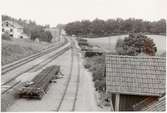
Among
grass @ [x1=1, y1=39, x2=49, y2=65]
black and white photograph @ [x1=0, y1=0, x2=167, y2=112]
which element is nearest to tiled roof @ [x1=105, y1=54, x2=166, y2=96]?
black and white photograph @ [x1=0, y1=0, x2=167, y2=112]

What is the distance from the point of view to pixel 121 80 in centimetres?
577

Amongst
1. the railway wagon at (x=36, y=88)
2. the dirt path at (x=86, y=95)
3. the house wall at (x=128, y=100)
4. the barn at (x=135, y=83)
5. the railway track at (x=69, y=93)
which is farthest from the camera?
the railway wagon at (x=36, y=88)

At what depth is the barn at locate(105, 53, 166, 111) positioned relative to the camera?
5590 mm

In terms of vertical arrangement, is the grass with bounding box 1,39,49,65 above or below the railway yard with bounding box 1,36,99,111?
above

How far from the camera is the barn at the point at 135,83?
220 inches

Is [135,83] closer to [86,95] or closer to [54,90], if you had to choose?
[86,95]

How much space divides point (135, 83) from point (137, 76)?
18 centimetres

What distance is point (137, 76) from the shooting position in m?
5.82

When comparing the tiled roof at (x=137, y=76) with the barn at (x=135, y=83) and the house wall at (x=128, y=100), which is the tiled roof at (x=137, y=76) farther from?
the house wall at (x=128, y=100)

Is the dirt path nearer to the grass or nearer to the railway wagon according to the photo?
the railway wagon

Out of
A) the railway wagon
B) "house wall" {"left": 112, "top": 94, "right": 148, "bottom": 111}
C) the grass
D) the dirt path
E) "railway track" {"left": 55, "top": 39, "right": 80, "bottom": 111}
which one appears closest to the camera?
"house wall" {"left": 112, "top": 94, "right": 148, "bottom": 111}

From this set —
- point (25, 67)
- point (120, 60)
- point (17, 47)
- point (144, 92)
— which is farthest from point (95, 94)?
point (17, 47)

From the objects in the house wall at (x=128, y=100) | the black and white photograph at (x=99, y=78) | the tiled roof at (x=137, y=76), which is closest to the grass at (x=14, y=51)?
the black and white photograph at (x=99, y=78)

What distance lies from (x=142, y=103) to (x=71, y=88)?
19.3 ft
